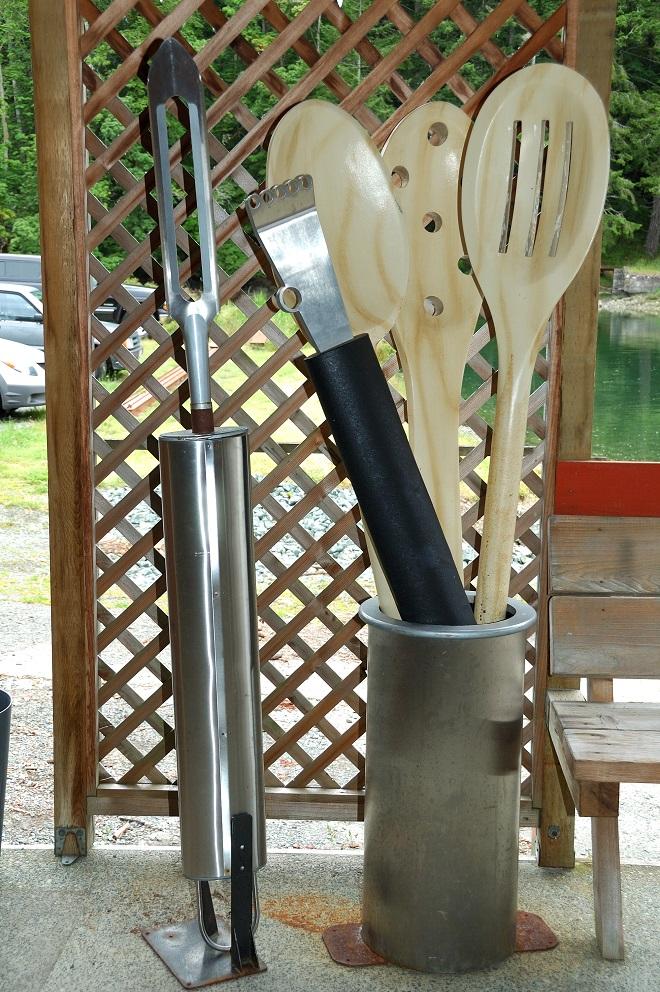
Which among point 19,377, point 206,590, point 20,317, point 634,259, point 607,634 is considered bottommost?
point 607,634

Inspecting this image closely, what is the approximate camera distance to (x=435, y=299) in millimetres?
1429

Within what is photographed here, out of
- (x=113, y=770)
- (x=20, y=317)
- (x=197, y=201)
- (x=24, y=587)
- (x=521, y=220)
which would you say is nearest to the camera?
(x=197, y=201)

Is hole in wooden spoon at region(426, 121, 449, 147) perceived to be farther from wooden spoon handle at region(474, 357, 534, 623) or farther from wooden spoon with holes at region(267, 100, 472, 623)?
wooden spoon handle at region(474, 357, 534, 623)

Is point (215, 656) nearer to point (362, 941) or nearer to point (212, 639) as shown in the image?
point (212, 639)

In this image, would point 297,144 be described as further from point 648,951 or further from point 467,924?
point 648,951

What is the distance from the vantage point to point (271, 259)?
1.25 meters

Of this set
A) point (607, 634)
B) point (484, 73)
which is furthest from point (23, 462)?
point (484, 73)

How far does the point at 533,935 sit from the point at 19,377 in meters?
7.85

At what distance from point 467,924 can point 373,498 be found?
1.90ft

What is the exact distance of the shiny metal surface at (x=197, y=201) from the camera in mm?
1227

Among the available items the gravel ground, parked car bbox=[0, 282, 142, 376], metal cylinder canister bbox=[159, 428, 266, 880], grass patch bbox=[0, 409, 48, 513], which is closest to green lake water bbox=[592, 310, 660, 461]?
parked car bbox=[0, 282, 142, 376]

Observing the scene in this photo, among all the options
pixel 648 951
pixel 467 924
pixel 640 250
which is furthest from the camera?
pixel 640 250

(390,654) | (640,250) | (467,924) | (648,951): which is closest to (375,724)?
(390,654)

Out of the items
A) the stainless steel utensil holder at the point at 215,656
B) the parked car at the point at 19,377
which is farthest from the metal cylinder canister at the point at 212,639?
the parked car at the point at 19,377
